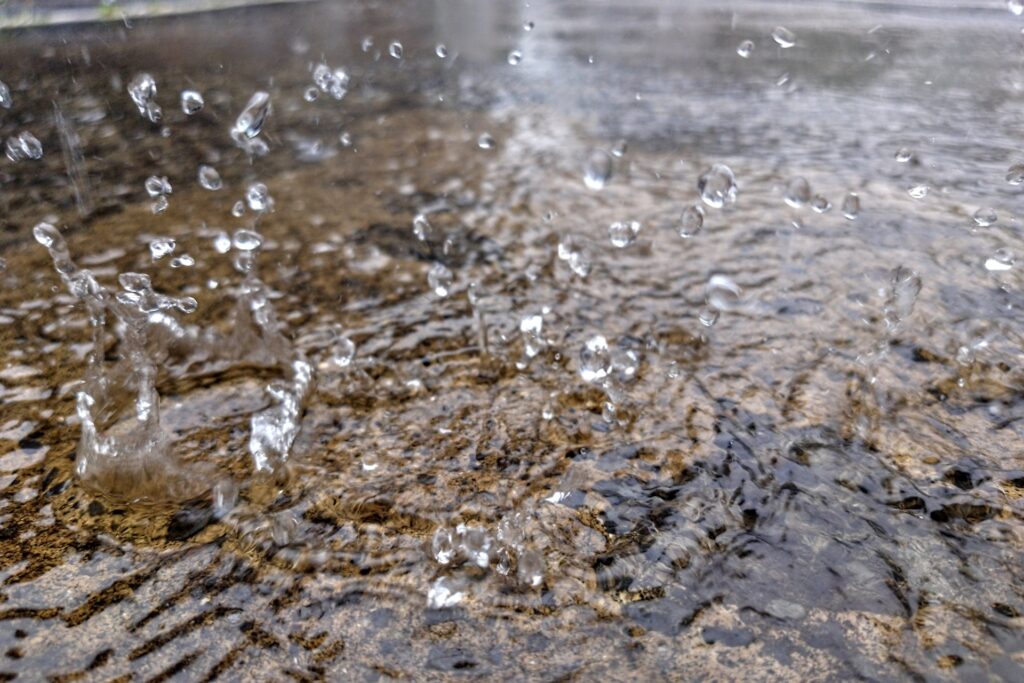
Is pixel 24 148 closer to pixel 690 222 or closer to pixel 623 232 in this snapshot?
pixel 623 232

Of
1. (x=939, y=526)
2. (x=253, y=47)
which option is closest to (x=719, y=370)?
(x=939, y=526)

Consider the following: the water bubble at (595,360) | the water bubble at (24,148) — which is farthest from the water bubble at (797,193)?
the water bubble at (24,148)

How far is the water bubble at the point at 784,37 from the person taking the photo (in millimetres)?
7637

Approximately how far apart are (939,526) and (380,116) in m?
4.49

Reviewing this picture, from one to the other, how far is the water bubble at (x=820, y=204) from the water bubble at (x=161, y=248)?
9.45 feet

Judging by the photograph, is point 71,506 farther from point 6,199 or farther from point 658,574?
point 6,199

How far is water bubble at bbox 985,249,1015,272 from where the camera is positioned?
9.46 ft

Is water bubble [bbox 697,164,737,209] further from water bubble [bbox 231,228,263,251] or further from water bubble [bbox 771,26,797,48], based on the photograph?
water bubble [bbox 771,26,797,48]

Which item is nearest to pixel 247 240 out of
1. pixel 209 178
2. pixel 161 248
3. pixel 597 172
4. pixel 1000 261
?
pixel 161 248

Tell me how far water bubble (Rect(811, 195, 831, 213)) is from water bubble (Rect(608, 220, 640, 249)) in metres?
0.86

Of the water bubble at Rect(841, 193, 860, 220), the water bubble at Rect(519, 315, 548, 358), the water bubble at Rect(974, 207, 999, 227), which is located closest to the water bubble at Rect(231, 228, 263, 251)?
the water bubble at Rect(519, 315, 548, 358)

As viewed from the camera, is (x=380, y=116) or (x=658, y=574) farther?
(x=380, y=116)

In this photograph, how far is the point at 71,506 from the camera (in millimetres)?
1804

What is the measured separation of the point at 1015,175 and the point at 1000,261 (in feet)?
4.17
